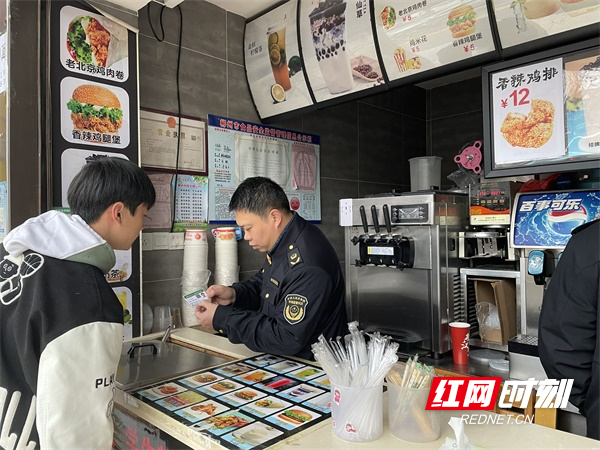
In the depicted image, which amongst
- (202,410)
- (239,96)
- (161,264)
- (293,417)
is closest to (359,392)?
(293,417)

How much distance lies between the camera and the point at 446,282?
2.53 metres

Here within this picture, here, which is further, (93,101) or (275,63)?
(275,63)

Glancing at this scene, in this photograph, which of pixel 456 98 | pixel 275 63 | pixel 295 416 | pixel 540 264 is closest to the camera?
pixel 295 416

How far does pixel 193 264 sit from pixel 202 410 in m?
1.64

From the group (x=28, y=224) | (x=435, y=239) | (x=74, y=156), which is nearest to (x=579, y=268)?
(x=435, y=239)

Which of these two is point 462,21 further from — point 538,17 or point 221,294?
point 221,294

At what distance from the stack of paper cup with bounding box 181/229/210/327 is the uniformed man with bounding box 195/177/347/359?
595mm

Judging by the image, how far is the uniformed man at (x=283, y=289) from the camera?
1718 mm

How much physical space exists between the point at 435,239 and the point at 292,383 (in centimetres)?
141

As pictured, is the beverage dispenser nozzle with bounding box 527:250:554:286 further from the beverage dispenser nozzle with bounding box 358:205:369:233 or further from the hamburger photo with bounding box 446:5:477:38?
the hamburger photo with bounding box 446:5:477:38

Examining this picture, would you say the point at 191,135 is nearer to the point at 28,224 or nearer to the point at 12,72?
the point at 12,72

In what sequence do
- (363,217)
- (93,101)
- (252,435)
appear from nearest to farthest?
1. (252,435)
2. (93,101)
3. (363,217)

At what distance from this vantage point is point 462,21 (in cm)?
215

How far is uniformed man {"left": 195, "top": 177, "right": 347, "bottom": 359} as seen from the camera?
1.72 m
